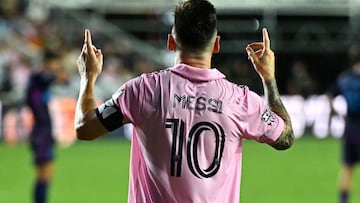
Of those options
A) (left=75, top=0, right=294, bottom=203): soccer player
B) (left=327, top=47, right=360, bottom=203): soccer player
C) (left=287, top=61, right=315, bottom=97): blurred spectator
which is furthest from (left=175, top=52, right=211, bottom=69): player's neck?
(left=287, top=61, right=315, bottom=97): blurred spectator

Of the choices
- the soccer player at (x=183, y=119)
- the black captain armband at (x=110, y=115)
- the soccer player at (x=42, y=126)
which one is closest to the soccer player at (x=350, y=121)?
the soccer player at (x=42, y=126)

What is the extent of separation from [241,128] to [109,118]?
564mm

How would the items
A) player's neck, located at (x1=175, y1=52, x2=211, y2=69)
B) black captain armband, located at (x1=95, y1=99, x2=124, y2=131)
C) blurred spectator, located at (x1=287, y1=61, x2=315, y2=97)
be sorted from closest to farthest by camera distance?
black captain armband, located at (x1=95, y1=99, x2=124, y2=131), player's neck, located at (x1=175, y1=52, x2=211, y2=69), blurred spectator, located at (x1=287, y1=61, x2=315, y2=97)

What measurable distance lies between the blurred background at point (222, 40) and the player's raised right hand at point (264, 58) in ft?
51.7

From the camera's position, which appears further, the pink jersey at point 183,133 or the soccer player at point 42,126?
the soccer player at point 42,126

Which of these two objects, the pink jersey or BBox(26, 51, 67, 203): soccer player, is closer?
the pink jersey

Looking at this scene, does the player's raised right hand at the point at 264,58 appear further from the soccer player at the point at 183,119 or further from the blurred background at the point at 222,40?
the blurred background at the point at 222,40

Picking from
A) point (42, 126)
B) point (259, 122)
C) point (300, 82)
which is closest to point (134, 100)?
point (259, 122)

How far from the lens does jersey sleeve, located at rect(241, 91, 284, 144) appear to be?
3.89m

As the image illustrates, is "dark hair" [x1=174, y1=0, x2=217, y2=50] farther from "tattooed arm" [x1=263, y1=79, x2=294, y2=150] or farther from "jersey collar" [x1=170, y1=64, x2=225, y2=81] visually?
"tattooed arm" [x1=263, y1=79, x2=294, y2=150]

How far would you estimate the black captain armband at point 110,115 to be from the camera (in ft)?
12.3

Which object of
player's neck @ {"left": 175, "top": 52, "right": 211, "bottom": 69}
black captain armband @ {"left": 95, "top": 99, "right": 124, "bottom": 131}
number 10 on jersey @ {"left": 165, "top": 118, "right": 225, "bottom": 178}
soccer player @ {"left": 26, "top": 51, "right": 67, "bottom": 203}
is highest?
player's neck @ {"left": 175, "top": 52, "right": 211, "bottom": 69}

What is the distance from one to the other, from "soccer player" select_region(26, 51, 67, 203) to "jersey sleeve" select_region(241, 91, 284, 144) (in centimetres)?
637

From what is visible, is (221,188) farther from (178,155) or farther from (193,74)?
(193,74)
